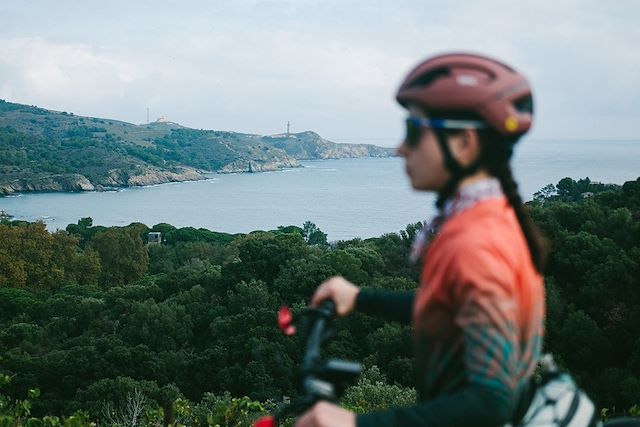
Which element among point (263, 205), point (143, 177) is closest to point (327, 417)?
point (263, 205)

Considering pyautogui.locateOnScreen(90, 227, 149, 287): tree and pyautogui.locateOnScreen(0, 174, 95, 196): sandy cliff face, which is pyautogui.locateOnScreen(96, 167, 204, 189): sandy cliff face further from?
pyautogui.locateOnScreen(90, 227, 149, 287): tree

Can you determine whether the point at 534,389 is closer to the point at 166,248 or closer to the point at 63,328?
the point at 63,328

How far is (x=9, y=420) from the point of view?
696 cm

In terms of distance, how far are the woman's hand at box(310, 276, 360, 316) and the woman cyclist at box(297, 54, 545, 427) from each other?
50 cm

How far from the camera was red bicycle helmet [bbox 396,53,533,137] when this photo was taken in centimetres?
202

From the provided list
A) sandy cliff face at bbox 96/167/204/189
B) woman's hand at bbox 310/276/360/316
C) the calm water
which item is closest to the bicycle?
woman's hand at bbox 310/276/360/316

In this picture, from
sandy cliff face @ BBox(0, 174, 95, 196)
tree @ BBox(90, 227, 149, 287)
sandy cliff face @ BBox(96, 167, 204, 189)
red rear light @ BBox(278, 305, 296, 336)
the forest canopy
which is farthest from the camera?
sandy cliff face @ BBox(96, 167, 204, 189)

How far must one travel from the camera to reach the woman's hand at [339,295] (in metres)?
2.60

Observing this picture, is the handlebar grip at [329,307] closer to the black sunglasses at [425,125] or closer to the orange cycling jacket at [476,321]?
the orange cycling jacket at [476,321]

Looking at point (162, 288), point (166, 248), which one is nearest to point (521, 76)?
point (162, 288)

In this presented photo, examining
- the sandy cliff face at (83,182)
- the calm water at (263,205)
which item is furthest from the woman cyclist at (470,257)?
the sandy cliff face at (83,182)

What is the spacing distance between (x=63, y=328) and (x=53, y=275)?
16.5 meters

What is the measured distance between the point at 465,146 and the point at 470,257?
1.26 feet

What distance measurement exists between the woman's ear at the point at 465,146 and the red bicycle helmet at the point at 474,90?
0.06 metres
